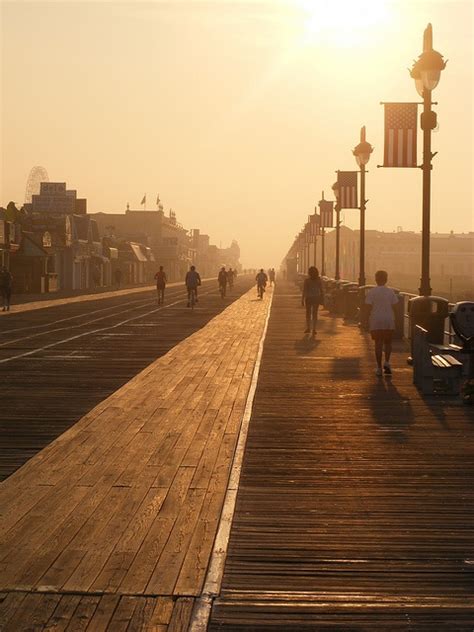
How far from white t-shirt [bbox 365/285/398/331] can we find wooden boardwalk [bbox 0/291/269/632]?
11.8 feet

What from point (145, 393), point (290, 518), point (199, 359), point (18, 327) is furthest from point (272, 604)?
point (18, 327)

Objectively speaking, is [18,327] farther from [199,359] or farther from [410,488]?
[410,488]

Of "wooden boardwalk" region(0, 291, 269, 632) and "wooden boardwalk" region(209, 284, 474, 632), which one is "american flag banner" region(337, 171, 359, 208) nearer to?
"wooden boardwalk" region(209, 284, 474, 632)

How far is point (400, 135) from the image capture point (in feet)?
72.0

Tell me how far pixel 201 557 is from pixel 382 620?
1471mm

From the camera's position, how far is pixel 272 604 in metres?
5.67

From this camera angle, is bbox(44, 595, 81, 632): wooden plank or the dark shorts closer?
bbox(44, 595, 81, 632): wooden plank

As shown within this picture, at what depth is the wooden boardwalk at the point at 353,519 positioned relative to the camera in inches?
221

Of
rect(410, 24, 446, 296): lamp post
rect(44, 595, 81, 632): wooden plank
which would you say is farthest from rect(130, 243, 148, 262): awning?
rect(44, 595, 81, 632): wooden plank

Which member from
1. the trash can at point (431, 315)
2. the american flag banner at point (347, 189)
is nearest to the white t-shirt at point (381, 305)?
the trash can at point (431, 315)

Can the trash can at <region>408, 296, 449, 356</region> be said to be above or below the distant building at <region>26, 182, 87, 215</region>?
below

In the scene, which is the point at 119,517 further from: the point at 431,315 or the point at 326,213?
the point at 326,213

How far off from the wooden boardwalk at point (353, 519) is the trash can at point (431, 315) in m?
2.33

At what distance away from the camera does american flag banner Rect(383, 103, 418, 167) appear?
21.9 meters
